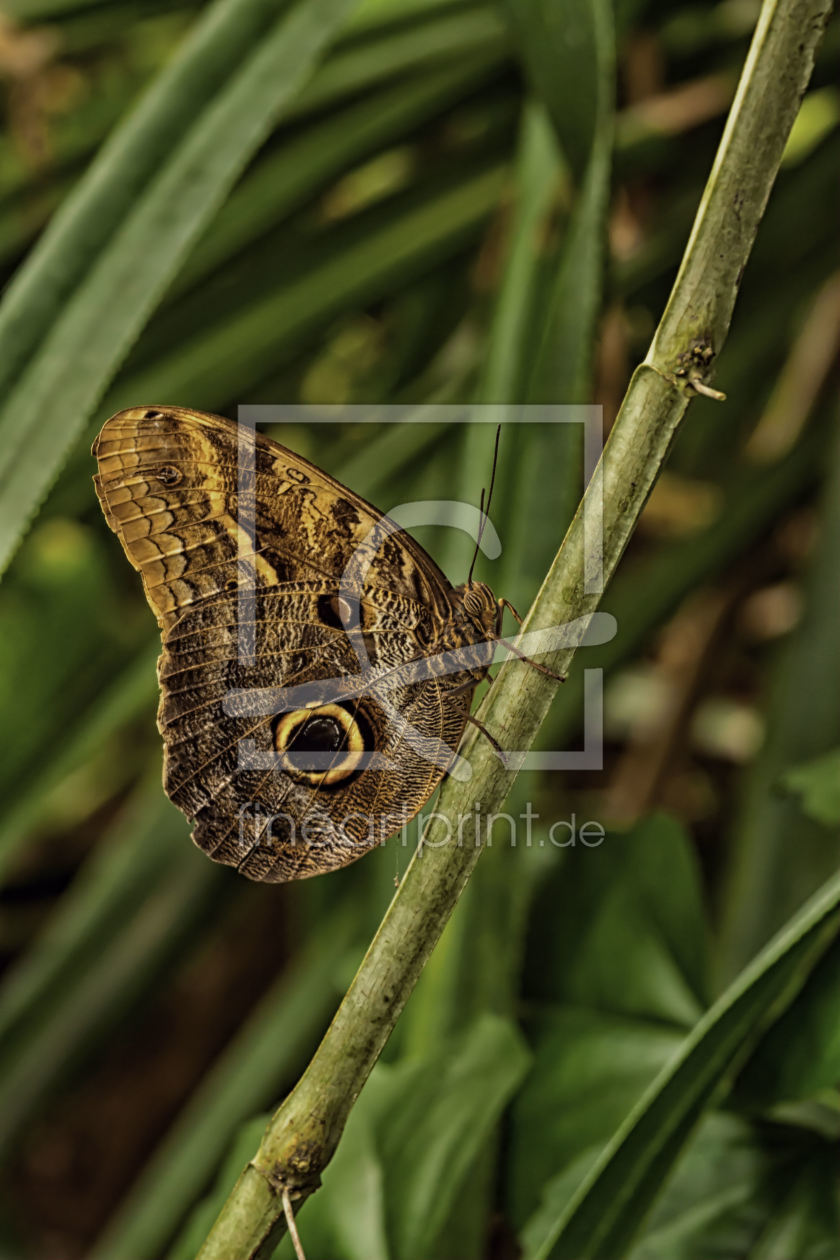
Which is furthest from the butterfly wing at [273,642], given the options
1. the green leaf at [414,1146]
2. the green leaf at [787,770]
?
the green leaf at [787,770]

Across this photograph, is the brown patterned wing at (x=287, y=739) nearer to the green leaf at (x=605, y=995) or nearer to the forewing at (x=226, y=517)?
the forewing at (x=226, y=517)

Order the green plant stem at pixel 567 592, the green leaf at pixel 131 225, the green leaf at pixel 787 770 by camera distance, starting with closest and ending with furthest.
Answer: the green plant stem at pixel 567 592, the green leaf at pixel 131 225, the green leaf at pixel 787 770

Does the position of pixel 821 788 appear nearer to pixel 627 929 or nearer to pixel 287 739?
pixel 627 929

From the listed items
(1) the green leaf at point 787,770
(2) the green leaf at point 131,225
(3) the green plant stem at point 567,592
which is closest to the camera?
(3) the green plant stem at point 567,592

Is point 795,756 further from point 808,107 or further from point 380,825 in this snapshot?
point 808,107

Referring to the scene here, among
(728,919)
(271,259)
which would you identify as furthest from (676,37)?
(728,919)

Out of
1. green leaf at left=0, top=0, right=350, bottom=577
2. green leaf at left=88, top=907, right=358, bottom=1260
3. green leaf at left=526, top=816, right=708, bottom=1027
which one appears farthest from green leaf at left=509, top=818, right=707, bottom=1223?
green leaf at left=0, top=0, right=350, bottom=577

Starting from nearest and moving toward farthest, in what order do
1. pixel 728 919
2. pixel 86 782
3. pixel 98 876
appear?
pixel 728 919
pixel 98 876
pixel 86 782

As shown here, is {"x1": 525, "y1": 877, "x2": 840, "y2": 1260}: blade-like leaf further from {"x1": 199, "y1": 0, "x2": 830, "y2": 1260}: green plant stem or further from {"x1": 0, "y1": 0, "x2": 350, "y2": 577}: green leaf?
{"x1": 0, "y1": 0, "x2": 350, "y2": 577}: green leaf
